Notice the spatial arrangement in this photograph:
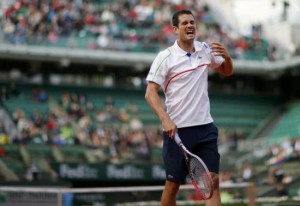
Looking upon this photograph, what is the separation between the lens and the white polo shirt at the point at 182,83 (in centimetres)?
719

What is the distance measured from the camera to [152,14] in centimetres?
3259

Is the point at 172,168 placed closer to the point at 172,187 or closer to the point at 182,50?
the point at 172,187

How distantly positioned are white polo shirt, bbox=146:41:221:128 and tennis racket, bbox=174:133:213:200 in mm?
292

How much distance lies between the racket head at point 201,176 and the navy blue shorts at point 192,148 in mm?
150

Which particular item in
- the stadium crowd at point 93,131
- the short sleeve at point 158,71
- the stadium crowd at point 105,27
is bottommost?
the stadium crowd at point 93,131

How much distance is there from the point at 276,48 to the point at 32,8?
11486mm

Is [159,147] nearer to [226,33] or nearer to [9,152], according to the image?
[9,152]

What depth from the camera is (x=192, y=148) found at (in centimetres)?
729

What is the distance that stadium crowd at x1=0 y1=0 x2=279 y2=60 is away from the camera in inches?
1093

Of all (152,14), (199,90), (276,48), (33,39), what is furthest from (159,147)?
(199,90)

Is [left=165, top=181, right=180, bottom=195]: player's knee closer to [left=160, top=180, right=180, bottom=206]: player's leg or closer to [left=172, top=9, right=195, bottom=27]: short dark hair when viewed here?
[left=160, top=180, right=180, bottom=206]: player's leg

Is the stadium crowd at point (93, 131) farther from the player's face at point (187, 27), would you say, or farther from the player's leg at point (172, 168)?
the player's face at point (187, 27)

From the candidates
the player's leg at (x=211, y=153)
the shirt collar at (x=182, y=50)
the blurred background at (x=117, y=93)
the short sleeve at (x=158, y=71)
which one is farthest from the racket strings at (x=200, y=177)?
the blurred background at (x=117, y=93)

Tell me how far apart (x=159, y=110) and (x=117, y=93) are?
23303 mm
